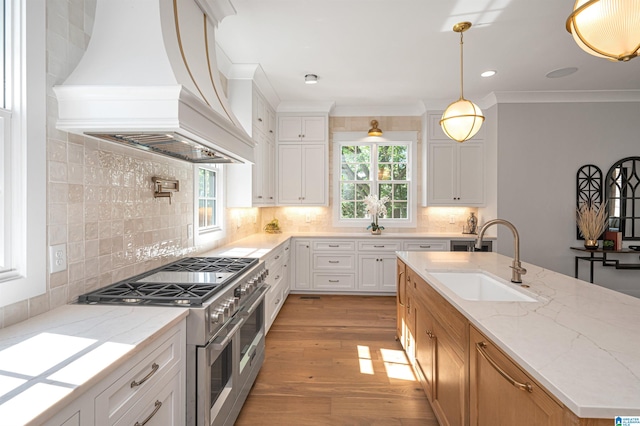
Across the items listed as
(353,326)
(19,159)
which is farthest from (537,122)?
(19,159)

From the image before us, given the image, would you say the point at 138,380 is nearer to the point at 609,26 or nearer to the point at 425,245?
the point at 609,26

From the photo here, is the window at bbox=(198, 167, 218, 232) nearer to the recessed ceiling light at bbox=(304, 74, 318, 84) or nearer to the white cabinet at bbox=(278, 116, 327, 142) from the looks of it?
the recessed ceiling light at bbox=(304, 74, 318, 84)

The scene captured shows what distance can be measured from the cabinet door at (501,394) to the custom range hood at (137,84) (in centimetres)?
158

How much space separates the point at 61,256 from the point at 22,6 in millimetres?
1048

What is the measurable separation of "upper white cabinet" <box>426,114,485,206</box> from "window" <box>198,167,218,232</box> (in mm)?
3122

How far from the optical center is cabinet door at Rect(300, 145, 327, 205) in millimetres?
4965

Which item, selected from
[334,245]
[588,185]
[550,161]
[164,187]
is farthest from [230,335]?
[588,185]

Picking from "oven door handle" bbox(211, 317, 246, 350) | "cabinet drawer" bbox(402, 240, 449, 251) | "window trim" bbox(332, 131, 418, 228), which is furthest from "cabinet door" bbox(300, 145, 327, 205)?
"oven door handle" bbox(211, 317, 246, 350)

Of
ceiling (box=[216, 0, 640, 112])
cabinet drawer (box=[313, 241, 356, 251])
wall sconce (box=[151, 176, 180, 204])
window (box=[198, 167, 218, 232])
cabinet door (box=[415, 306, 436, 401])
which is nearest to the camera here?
cabinet door (box=[415, 306, 436, 401])

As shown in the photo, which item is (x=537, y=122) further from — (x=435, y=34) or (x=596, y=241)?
(x=435, y=34)

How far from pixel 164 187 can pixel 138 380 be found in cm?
142

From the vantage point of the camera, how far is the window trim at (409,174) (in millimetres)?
5172

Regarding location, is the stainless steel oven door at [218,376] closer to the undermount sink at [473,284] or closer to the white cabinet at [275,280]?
the white cabinet at [275,280]

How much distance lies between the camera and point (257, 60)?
3.44 meters
